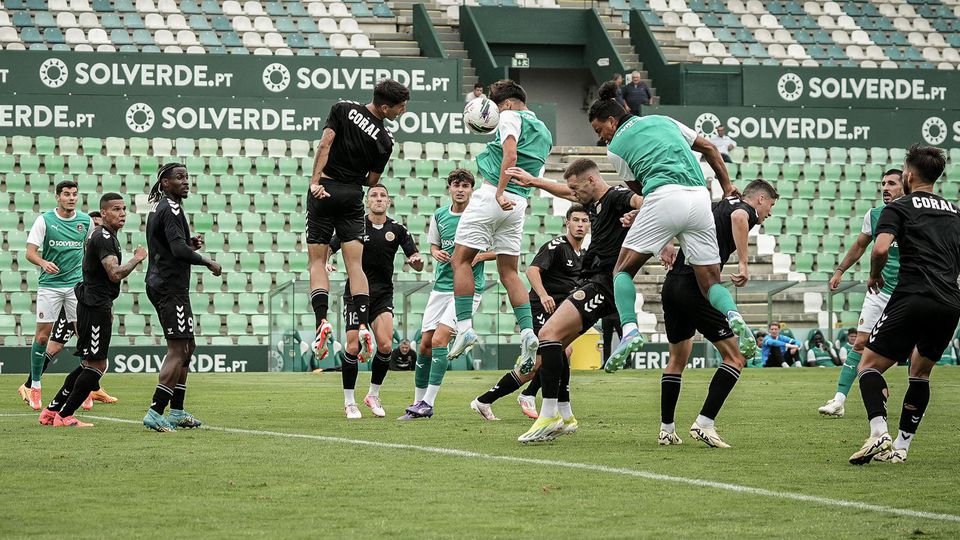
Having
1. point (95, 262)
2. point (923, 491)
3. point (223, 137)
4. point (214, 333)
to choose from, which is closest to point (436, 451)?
point (923, 491)

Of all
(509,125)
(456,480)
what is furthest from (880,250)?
(509,125)

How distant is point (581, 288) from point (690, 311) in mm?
729

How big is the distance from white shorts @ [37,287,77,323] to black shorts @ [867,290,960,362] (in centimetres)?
923

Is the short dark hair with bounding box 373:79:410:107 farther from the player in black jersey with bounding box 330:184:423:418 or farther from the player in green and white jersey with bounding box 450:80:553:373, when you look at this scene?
the player in black jersey with bounding box 330:184:423:418

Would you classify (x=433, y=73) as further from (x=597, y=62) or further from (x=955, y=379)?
(x=955, y=379)

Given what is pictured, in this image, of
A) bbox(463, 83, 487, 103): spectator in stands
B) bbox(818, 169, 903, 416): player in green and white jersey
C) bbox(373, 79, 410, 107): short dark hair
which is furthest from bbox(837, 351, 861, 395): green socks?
bbox(463, 83, 487, 103): spectator in stands

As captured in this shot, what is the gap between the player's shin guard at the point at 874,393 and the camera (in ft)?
24.6

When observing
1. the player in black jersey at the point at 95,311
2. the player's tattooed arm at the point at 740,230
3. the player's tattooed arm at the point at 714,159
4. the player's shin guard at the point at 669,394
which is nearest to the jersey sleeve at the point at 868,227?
the player's tattooed arm at the point at 740,230

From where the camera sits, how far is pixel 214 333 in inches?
906

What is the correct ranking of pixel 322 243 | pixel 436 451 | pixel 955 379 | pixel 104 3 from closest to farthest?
pixel 436 451 → pixel 322 243 → pixel 955 379 → pixel 104 3

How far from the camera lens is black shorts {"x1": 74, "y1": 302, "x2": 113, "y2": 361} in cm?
1017

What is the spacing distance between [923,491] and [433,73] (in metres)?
20.9

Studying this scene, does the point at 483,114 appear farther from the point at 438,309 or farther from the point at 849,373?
the point at 849,373

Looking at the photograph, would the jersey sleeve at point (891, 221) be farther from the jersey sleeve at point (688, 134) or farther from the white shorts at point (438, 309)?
the white shorts at point (438, 309)
